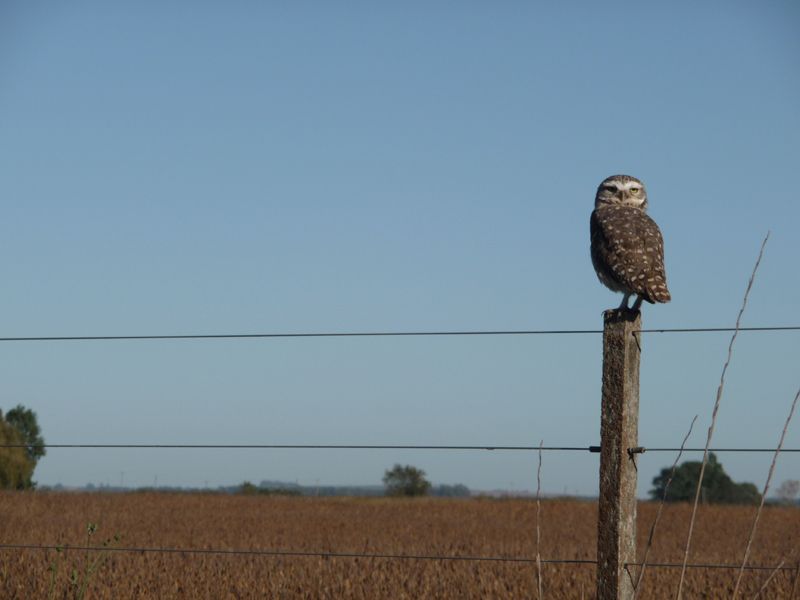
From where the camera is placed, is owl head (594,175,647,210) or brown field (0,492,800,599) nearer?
owl head (594,175,647,210)

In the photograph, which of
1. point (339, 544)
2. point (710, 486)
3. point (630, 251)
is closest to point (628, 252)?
point (630, 251)

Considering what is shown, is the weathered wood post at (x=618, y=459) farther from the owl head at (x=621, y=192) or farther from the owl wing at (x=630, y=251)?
the owl head at (x=621, y=192)

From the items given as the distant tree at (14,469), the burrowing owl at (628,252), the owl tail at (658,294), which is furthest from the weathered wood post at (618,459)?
the distant tree at (14,469)

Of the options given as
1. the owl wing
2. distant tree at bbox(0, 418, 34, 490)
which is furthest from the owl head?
distant tree at bbox(0, 418, 34, 490)

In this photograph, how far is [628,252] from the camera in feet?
22.2

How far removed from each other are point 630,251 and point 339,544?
12.3 meters

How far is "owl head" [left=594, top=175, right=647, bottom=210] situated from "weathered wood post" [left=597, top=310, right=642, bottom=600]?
3.47m

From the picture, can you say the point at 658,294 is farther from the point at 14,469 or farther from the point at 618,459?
the point at 14,469

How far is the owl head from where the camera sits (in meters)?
7.96

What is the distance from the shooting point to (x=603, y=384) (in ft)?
15.1

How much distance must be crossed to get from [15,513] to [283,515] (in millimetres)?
5962

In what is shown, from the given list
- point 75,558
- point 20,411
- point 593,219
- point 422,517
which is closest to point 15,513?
point 422,517

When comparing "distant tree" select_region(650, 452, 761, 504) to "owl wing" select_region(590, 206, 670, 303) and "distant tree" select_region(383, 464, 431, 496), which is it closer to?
"distant tree" select_region(383, 464, 431, 496)

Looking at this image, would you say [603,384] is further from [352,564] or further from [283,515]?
[283,515]
